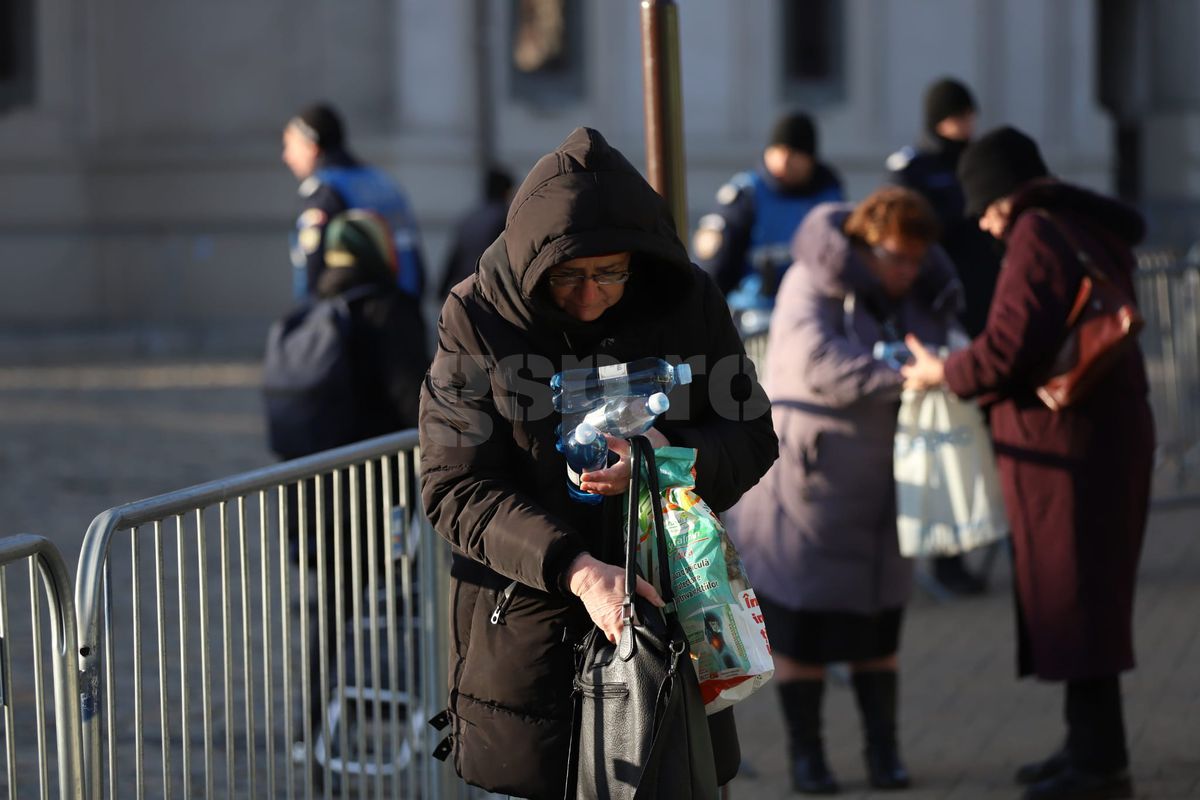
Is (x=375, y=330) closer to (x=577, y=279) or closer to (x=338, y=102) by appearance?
(x=577, y=279)

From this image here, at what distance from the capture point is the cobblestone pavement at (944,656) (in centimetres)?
536

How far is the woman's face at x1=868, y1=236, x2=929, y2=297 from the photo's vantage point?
520 centimetres

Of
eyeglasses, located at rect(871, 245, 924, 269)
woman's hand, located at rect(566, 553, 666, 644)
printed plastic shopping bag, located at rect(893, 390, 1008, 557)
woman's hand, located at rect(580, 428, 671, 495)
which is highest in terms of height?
eyeglasses, located at rect(871, 245, 924, 269)

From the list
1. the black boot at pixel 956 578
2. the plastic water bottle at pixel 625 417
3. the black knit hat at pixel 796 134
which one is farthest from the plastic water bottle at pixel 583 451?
the black knit hat at pixel 796 134

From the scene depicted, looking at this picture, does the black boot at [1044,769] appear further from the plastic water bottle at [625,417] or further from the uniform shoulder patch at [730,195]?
the uniform shoulder patch at [730,195]

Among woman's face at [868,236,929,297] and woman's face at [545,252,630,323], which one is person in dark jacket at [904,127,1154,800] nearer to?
woman's face at [868,236,929,297]

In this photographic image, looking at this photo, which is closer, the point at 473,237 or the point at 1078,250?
the point at 1078,250

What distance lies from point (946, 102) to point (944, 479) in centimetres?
280

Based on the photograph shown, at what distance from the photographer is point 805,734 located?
5203 mm

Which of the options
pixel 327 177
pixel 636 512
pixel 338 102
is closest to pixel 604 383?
pixel 636 512

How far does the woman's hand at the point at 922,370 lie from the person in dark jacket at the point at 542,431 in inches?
74.2

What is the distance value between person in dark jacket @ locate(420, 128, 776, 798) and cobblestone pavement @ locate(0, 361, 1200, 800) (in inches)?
81.7

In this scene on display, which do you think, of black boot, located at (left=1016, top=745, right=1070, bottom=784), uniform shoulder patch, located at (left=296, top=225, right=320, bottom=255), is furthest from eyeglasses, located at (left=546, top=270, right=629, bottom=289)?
uniform shoulder patch, located at (left=296, top=225, right=320, bottom=255)

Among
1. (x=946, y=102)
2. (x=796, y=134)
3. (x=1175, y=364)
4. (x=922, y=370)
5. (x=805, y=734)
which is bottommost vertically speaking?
(x=805, y=734)
